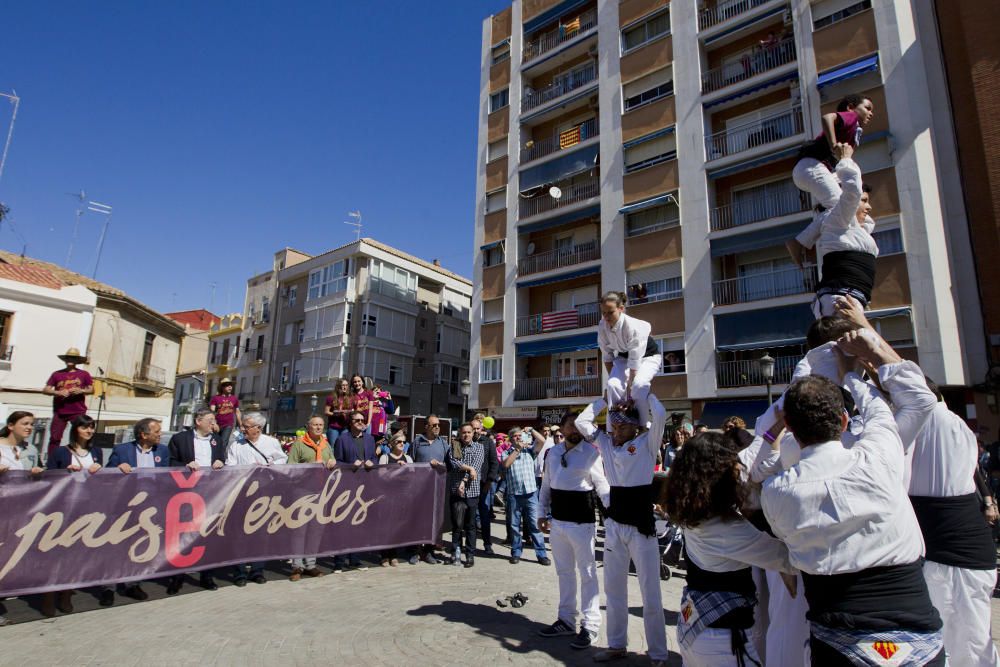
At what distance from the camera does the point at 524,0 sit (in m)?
32.5

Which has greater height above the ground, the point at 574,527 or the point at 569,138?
the point at 569,138

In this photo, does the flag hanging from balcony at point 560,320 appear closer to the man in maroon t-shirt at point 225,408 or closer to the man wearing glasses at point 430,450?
the man wearing glasses at point 430,450

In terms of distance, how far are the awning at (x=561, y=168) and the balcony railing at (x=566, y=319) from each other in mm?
6936

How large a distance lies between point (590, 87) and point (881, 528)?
29925mm

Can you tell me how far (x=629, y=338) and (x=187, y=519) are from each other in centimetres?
561

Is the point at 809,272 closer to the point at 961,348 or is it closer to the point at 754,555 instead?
the point at 961,348

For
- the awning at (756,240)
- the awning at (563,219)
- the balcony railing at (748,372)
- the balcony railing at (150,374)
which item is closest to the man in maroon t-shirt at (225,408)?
the balcony railing at (748,372)

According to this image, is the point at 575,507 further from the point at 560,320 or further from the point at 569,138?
the point at 569,138

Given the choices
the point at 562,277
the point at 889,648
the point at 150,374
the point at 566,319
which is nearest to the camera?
the point at 889,648

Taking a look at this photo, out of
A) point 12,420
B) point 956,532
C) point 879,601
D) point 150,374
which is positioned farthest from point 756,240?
point 150,374

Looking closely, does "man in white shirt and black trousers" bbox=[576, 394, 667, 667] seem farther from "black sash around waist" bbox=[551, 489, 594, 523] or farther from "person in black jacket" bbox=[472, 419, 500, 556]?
"person in black jacket" bbox=[472, 419, 500, 556]

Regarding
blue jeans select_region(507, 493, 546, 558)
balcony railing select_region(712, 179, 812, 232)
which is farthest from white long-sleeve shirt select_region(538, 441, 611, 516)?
balcony railing select_region(712, 179, 812, 232)

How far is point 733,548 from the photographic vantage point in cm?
302

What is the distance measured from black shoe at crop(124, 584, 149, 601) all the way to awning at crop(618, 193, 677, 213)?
23.1 metres
